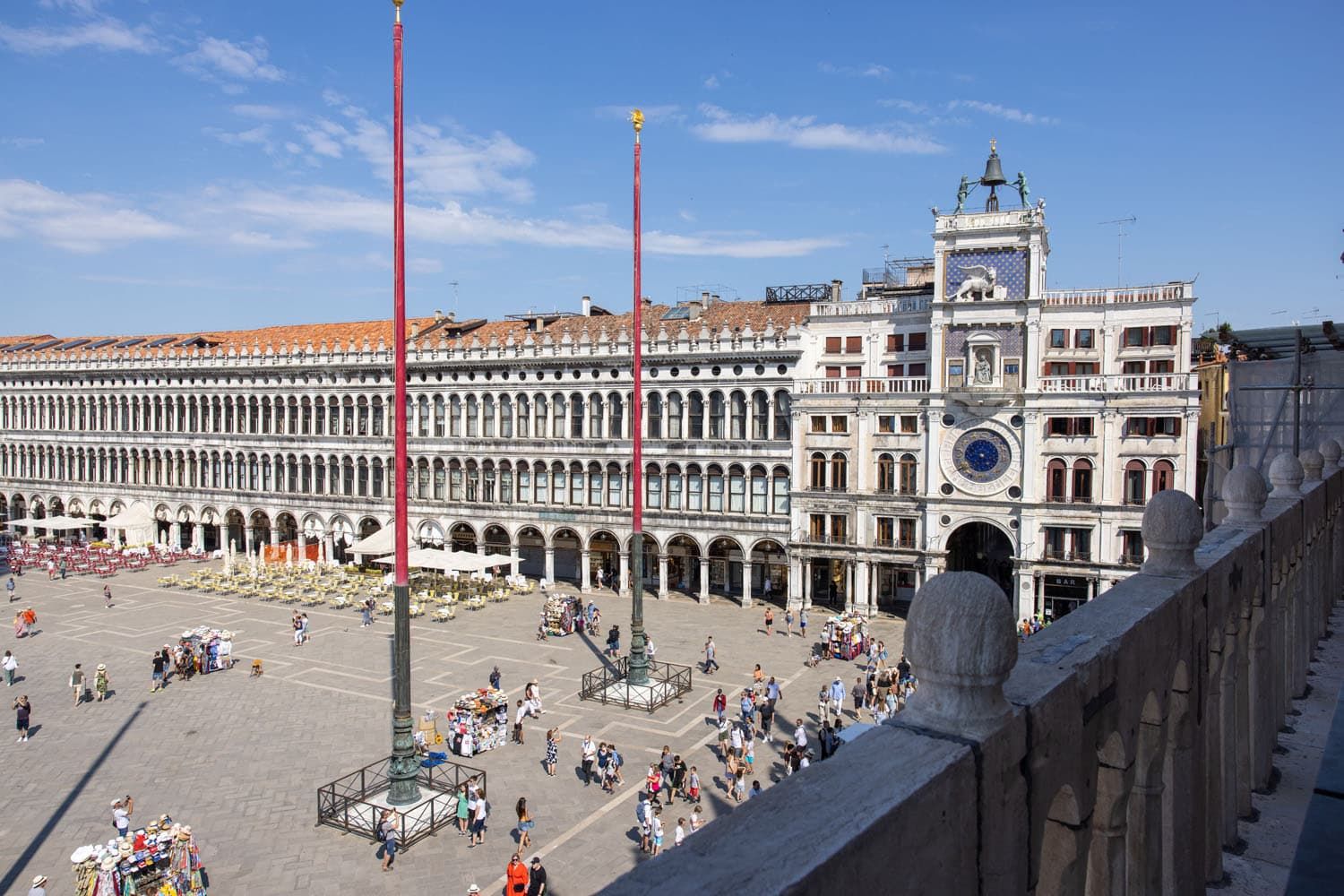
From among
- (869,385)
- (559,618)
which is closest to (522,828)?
(559,618)

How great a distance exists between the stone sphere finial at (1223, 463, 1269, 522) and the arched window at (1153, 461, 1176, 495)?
27.0m

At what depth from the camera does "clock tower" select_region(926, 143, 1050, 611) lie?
37.1 metres

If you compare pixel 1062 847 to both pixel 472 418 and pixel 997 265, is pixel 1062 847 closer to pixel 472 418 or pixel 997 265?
pixel 997 265

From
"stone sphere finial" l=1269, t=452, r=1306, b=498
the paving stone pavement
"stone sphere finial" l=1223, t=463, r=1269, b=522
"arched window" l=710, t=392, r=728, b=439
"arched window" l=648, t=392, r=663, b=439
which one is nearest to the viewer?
"stone sphere finial" l=1223, t=463, r=1269, b=522

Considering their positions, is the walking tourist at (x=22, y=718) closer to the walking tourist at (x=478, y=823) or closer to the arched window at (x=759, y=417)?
the walking tourist at (x=478, y=823)

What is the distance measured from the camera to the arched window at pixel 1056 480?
3691 cm

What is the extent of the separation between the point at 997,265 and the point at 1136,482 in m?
10.3

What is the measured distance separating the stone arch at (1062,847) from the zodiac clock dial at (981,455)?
34.1 m

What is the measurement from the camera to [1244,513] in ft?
34.8

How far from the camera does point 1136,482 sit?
117 feet

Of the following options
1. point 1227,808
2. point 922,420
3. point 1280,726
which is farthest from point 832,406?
point 1227,808

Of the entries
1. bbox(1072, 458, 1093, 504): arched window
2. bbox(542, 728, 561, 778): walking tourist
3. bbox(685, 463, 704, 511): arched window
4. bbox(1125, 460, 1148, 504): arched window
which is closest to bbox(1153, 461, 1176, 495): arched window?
bbox(1125, 460, 1148, 504): arched window

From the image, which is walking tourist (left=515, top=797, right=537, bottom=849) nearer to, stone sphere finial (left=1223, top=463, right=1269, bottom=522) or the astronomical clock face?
stone sphere finial (left=1223, top=463, right=1269, bottom=522)

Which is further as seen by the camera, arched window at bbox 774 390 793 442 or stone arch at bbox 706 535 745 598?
stone arch at bbox 706 535 745 598
